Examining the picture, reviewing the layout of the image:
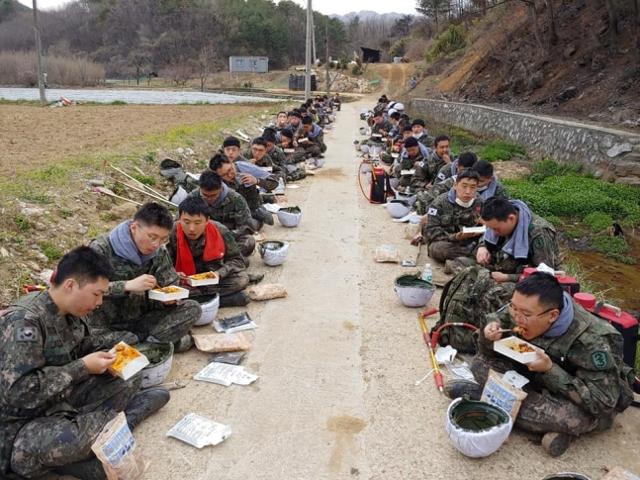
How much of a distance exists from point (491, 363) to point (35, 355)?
295 cm

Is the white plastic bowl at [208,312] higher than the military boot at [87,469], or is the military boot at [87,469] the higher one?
the white plastic bowl at [208,312]

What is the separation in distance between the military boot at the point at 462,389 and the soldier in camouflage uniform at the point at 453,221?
2.81 m

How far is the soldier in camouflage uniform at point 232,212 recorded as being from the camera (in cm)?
645

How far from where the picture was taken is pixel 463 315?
4.75m

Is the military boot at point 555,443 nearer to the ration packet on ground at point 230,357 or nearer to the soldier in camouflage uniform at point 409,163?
the ration packet on ground at point 230,357

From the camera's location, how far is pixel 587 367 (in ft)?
11.3

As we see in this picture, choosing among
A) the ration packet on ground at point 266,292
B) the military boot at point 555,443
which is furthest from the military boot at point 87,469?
the ration packet on ground at point 266,292

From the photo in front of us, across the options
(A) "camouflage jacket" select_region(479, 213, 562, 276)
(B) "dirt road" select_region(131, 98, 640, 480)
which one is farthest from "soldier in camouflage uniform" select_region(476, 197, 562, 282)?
(B) "dirt road" select_region(131, 98, 640, 480)

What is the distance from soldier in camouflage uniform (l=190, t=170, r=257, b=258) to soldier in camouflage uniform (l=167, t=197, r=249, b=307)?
36.5 inches

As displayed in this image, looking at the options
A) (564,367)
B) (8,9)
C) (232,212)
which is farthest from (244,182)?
(8,9)

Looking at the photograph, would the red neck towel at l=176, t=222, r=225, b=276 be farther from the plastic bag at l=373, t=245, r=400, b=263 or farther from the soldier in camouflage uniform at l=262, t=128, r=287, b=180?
the soldier in camouflage uniform at l=262, t=128, r=287, b=180

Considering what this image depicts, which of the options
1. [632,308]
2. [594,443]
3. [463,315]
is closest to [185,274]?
[463,315]

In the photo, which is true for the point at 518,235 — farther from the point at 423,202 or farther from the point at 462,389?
the point at 423,202

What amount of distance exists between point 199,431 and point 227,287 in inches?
85.2
